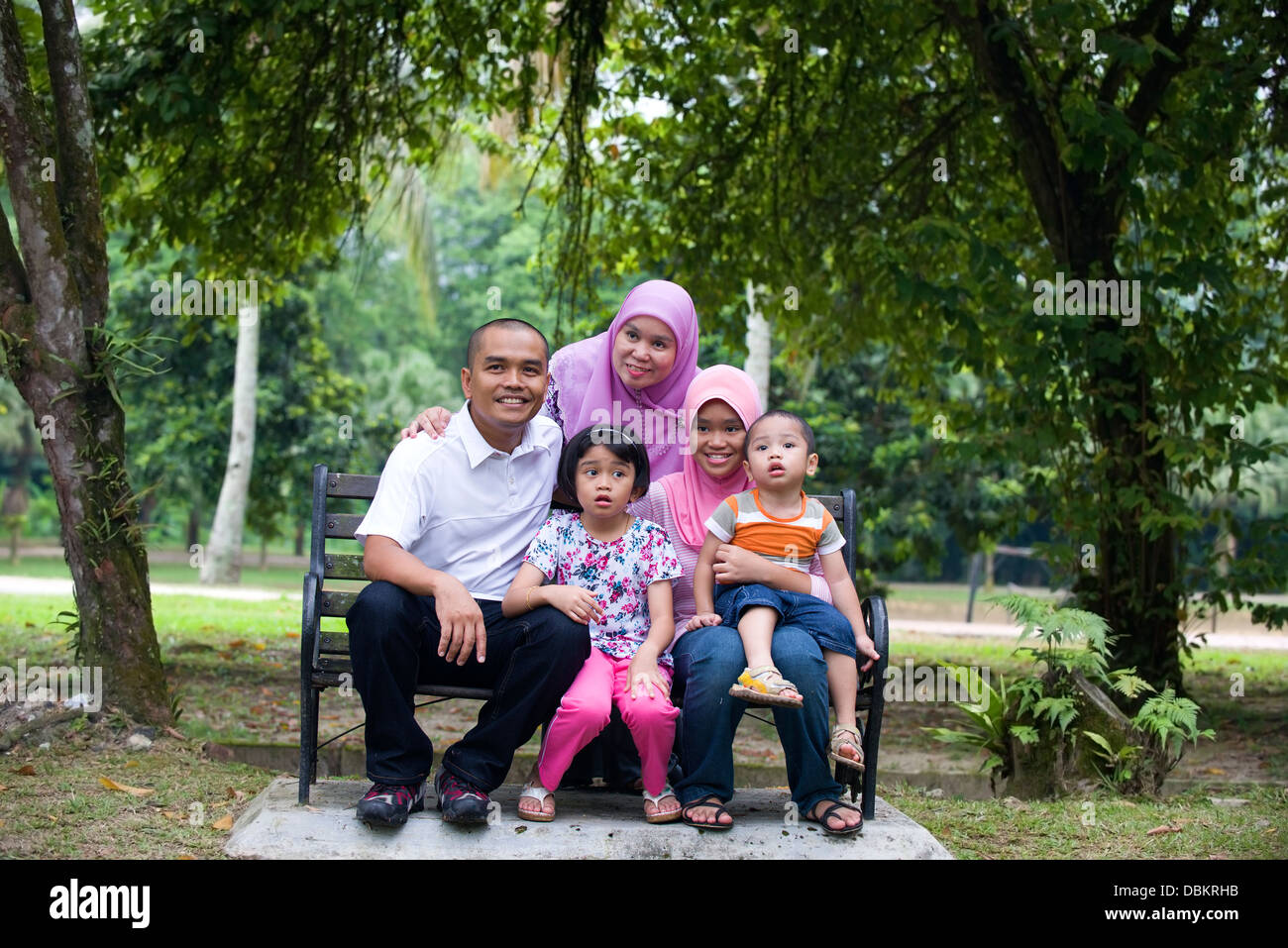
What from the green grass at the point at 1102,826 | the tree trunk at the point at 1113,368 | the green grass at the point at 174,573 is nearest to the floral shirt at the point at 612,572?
the green grass at the point at 1102,826

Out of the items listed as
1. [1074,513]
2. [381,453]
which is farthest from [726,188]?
[381,453]

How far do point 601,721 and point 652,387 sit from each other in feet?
4.72

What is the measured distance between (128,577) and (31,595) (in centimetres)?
1173

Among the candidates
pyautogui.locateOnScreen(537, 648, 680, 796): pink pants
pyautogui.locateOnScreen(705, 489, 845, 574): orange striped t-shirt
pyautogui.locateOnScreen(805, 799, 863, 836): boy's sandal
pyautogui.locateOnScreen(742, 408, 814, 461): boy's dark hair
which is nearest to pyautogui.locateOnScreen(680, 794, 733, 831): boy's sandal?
pyautogui.locateOnScreen(537, 648, 680, 796): pink pants

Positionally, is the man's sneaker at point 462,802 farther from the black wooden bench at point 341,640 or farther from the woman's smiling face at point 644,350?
the woman's smiling face at point 644,350

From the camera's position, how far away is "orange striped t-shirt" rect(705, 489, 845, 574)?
14.0ft

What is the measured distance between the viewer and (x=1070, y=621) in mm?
5949

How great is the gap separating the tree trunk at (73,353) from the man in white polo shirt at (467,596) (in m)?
Answer: 2.13

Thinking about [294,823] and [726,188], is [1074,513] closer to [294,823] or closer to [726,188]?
[726,188]

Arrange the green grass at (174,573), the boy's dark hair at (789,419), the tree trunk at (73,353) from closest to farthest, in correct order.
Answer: the boy's dark hair at (789,419), the tree trunk at (73,353), the green grass at (174,573)

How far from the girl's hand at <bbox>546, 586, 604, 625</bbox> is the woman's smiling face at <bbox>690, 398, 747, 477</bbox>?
761 millimetres

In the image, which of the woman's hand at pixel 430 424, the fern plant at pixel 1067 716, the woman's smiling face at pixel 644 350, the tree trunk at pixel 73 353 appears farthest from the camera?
the fern plant at pixel 1067 716

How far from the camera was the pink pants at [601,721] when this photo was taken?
3.89 metres

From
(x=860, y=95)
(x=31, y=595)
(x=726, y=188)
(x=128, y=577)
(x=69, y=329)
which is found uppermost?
(x=860, y=95)
